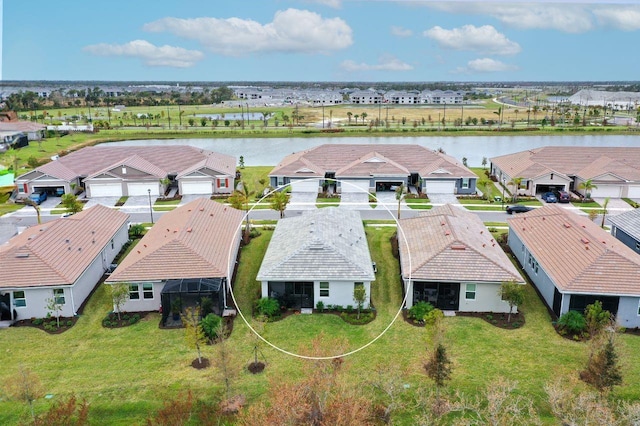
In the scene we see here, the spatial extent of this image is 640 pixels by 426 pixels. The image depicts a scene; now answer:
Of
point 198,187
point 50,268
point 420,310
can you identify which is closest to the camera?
point 420,310

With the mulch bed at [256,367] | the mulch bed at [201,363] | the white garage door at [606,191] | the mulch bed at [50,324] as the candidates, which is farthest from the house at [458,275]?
the white garage door at [606,191]

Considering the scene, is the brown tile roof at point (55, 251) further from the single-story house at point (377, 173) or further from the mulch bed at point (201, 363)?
the single-story house at point (377, 173)

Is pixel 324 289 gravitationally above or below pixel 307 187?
below

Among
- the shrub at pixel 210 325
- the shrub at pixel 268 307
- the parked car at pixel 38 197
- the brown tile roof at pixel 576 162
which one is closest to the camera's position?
the shrub at pixel 210 325

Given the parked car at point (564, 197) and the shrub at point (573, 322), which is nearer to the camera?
the shrub at point (573, 322)

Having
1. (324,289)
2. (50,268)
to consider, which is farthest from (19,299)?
(324,289)

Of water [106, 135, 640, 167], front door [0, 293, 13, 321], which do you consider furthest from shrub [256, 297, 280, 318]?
water [106, 135, 640, 167]

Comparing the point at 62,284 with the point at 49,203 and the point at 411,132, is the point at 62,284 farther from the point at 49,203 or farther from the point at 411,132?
the point at 411,132

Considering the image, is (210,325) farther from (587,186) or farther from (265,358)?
(587,186)
